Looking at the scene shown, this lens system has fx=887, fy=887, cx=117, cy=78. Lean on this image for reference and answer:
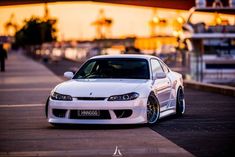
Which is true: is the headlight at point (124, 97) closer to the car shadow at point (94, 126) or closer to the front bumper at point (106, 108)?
the front bumper at point (106, 108)

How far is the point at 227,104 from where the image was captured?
76.6ft

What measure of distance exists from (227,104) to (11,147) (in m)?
11.4

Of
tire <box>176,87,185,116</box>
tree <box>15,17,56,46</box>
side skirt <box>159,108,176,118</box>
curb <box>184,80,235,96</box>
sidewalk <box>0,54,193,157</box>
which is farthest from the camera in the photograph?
tree <box>15,17,56,46</box>

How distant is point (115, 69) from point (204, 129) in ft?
7.82

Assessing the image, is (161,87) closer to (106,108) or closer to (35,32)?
(106,108)

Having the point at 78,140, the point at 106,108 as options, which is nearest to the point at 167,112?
the point at 106,108

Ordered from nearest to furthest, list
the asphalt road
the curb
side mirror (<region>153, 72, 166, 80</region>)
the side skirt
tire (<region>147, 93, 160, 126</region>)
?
the asphalt road, tire (<region>147, 93, 160, 126</region>), side mirror (<region>153, 72, 166, 80</region>), the side skirt, the curb

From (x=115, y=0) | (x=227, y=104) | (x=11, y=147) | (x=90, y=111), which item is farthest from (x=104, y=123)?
(x=115, y=0)

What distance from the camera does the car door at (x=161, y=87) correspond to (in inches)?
665

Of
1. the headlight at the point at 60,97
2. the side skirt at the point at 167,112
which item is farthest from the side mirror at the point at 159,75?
the headlight at the point at 60,97

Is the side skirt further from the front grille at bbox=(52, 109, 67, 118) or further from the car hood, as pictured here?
the front grille at bbox=(52, 109, 67, 118)

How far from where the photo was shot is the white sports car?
15500 millimetres

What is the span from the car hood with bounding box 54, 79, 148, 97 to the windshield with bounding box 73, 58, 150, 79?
0.47 metres

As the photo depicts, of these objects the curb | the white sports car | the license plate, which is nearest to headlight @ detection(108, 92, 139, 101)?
the white sports car
